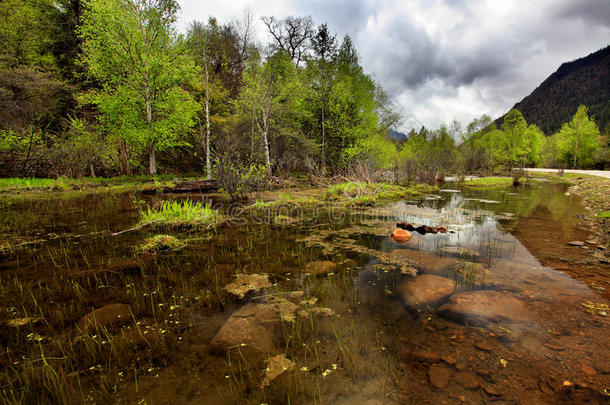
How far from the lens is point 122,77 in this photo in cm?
1869

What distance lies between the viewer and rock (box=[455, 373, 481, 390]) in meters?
1.99

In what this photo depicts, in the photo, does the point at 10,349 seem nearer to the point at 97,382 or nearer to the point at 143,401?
the point at 97,382

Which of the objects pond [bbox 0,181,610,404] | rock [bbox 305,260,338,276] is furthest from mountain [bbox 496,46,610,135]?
rock [bbox 305,260,338,276]

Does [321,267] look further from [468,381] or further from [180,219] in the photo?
[180,219]

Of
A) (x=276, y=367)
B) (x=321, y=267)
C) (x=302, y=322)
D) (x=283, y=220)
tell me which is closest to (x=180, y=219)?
(x=283, y=220)

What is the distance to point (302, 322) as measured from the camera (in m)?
2.89

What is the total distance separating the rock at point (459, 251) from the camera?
16.7 feet

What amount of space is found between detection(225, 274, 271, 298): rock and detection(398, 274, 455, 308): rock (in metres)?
2.15

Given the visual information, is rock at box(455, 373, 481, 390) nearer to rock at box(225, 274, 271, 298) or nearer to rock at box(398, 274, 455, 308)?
rock at box(398, 274, 455, 308)

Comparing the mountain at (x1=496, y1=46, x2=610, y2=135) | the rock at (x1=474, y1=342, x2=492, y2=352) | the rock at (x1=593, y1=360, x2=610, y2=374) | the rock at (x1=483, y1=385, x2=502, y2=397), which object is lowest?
the rock at (x1=474, y1=342, x2=492, y2=352)

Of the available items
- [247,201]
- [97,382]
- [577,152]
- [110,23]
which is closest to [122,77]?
[110,23]

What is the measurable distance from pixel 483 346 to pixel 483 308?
80 cm

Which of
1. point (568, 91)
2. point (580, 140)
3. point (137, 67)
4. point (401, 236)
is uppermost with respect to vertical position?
point (568, 91)

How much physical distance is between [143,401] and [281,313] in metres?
1.56
